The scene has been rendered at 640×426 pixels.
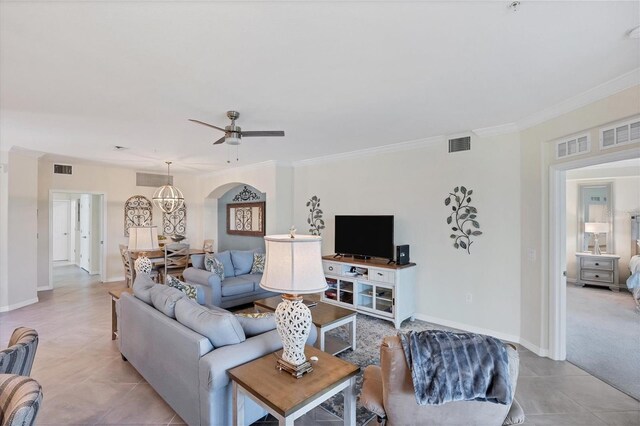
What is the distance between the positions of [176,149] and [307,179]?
242cm

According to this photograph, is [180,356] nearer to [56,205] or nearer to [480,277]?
[480,277]

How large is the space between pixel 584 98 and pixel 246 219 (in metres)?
6.77

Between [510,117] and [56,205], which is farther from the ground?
[510,117]

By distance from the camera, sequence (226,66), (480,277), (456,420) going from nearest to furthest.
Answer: (456,420) → (226,66) → (480,277)

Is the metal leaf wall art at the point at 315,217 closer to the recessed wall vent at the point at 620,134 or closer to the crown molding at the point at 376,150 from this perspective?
the crown molding at the point at 376,150

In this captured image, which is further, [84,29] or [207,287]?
[207,287]

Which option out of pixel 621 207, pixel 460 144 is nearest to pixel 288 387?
pixel 460 144

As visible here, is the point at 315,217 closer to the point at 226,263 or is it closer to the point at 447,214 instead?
the point at 226,263

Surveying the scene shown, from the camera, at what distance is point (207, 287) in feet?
15.0

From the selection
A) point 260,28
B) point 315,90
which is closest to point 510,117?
point 315,90

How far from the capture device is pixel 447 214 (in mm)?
4262

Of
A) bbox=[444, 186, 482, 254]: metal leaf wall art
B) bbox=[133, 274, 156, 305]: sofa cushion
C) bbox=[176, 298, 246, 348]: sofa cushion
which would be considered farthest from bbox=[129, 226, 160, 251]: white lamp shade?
bbox=[444, 186, 482, 254]: metal leaf wall art

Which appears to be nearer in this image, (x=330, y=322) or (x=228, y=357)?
(x=228, y=357)

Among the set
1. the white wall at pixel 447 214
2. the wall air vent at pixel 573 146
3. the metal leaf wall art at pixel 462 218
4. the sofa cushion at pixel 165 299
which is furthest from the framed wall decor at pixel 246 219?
the wall air vent at pixel 573 146
